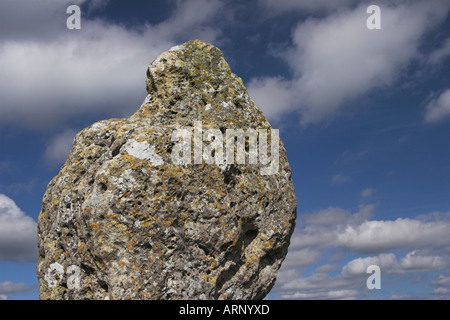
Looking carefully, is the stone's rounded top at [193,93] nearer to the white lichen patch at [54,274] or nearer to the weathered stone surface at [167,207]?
the weathered stone surface at [167,207]

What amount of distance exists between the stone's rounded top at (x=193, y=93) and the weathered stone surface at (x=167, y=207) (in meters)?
0.03

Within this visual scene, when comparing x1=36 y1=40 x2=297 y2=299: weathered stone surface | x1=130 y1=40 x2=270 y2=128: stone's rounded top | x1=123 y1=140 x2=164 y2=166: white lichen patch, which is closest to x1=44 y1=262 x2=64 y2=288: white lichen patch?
x1=36 y1=40 x2=297 y2=299: weathered stone surface

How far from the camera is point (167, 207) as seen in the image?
8977 millimetres

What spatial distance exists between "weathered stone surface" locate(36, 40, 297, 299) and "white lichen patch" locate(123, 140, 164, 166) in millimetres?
21

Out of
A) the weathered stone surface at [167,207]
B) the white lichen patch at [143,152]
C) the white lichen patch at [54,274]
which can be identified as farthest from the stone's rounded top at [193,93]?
the white lichen patch at [54,274]

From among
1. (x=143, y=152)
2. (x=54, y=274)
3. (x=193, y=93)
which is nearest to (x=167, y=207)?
(x=143, y=152)

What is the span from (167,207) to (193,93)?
321 cm

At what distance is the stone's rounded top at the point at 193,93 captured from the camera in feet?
34.7

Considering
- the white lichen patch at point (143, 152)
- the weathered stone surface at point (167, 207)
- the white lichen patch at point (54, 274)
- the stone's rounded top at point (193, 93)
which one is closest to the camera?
the weathered stone surface at point (167, 207)

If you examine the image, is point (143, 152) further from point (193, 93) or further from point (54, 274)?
point (54, 274)

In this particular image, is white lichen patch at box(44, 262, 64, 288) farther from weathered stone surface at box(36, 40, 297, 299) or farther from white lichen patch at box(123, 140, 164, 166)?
white lichen patch at box(123, 140, 164, 166)

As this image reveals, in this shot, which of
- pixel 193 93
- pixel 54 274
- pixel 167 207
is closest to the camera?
pixel 167 207
